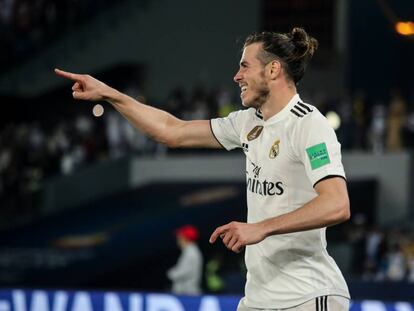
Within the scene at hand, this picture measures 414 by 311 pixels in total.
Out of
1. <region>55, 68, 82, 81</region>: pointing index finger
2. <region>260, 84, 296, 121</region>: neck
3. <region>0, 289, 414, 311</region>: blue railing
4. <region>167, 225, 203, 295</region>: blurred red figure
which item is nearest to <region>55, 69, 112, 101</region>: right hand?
<region>55, 68, 82, 81</region>: pointing index finger

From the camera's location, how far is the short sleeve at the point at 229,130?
18.7ft

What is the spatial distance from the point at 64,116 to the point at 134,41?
2.40 meters

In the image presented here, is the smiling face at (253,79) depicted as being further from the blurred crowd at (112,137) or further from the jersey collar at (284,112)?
the blurred crowd at (112,137)

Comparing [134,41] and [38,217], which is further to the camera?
[134,41]

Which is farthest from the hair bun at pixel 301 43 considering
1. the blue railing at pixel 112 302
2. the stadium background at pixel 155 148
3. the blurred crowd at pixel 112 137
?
the blurred crowd at pixel 112 137

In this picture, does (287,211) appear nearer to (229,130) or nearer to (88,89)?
(229,130)

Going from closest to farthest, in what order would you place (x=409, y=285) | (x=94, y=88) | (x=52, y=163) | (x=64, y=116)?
(x=94, y=88), (x=409, y=285), (x=52, y=163), (x=64, y=116)

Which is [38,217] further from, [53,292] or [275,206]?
[275,206]

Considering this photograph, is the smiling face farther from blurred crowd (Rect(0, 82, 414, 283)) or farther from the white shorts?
blurred crowd (Rect(0, 82, 414, 283))

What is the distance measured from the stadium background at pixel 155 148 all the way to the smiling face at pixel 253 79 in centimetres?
→ 554

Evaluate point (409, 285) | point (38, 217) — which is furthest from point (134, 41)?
point (409, 285)

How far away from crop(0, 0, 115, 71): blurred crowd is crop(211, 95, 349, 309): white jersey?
19.4 m

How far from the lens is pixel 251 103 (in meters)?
5.30

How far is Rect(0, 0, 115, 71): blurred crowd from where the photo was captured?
24.1m
